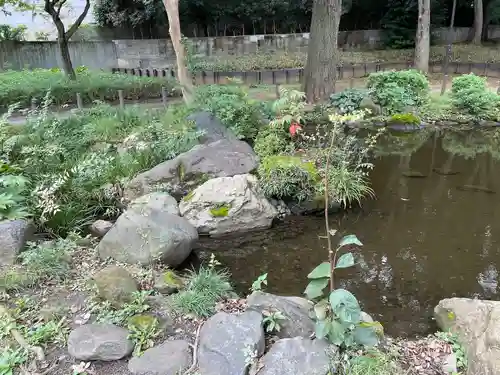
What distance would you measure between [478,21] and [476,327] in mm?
18429

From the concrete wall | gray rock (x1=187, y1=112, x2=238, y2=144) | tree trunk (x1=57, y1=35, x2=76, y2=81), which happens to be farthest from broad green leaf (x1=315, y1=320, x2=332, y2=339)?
the concrete wall

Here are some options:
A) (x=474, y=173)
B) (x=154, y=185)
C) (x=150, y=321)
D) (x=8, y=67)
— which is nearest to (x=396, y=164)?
(x=474, y=173)

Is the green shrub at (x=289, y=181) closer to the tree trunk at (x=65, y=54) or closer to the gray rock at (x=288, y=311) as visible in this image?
the gray rock at (x=288, y=311)

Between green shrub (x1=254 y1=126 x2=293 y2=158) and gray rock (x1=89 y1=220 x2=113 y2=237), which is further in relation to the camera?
green shrub (x1=254 y1=126 x2=293 y2=158)

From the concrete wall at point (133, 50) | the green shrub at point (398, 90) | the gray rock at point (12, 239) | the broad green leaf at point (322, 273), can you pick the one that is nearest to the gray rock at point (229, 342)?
the broad green leaf at point (322, 273)

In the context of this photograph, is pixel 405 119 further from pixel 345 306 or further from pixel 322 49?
pixel 345 306

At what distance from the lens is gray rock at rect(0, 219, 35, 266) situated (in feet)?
12.3

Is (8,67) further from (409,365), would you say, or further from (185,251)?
(409,365)

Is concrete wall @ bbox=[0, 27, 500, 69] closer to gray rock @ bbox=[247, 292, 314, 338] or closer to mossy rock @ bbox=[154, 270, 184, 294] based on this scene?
mossy rock @ bbox=[154, 270, 184, 294]

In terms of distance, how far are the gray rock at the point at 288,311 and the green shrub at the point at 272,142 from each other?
3.59 m

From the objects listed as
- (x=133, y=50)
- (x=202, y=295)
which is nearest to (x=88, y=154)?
(x=202, y=295)

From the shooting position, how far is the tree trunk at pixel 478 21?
17.3 m

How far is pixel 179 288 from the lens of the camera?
3.66m

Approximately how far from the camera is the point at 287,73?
13.7m
